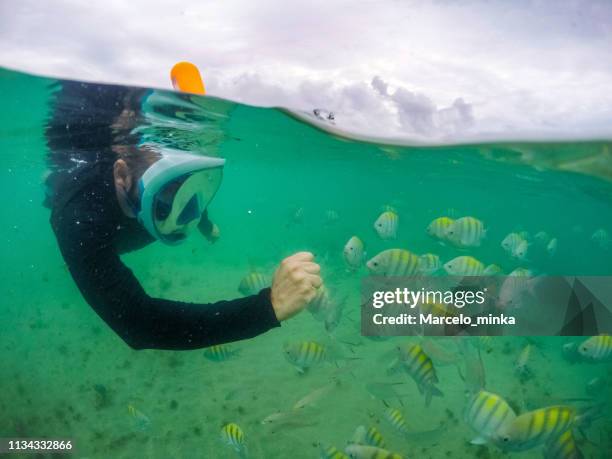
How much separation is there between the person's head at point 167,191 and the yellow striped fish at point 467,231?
5074 mm

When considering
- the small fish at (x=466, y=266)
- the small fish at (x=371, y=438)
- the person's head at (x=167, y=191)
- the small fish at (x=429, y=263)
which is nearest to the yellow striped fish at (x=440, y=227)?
the small fish at (x=429, y=263)

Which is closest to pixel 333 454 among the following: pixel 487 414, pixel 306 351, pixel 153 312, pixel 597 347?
pixel 306 351

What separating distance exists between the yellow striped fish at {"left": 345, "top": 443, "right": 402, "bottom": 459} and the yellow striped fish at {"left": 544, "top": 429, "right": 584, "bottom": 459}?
1896 millimetres

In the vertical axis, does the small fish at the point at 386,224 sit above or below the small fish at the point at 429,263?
above

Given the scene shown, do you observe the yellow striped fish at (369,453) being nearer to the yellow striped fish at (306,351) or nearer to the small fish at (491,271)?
the yellow striped fish at (306,351)

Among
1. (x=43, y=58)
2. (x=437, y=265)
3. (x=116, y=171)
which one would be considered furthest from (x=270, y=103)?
(x=116, y=171)

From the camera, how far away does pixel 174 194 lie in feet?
13.8

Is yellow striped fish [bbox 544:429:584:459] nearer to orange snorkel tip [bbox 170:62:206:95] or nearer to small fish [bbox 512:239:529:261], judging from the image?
small fish [bbox 512:239:529:261]

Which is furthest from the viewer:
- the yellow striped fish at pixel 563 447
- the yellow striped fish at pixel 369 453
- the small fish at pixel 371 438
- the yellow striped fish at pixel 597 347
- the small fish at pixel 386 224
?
the small fish at pixel 386 224

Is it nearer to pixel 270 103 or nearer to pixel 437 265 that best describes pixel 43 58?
pixel 270 103

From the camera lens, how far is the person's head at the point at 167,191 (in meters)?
4.03

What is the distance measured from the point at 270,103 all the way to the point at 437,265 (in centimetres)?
521

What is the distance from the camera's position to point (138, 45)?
6719 millimetres

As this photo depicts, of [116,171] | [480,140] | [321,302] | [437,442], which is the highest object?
[480,140]
